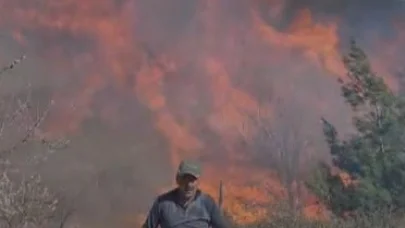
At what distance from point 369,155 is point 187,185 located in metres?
24.1

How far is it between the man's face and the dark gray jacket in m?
0.06

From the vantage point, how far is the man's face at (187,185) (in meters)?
4.95

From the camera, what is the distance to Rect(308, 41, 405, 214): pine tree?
89.9 ft

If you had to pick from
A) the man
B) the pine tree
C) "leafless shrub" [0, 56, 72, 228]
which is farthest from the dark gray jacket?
the pine tree

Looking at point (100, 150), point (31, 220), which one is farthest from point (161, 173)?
point (31, 220)

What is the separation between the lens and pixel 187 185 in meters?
4.98

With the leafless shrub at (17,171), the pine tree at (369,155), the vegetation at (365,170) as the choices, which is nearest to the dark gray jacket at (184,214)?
the leafless shrub at (17,171)

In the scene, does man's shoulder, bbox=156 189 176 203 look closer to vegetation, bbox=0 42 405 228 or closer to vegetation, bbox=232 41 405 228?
vegetation, bbox=0 42 405 228

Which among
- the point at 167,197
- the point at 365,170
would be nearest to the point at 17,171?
the point at 167,197

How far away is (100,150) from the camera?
132ft

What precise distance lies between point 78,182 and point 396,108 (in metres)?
16.9

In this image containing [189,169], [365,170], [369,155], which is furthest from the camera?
[369,155]

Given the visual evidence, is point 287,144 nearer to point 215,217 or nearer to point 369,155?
point 369,155

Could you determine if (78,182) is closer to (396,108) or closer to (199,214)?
(396,108)
